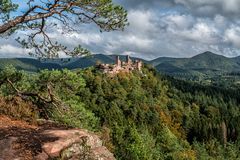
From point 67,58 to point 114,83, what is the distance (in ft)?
495

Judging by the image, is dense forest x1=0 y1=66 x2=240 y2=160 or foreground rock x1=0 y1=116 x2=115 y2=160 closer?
foreground rock x1=0 y1=116 x2=115 y2=160

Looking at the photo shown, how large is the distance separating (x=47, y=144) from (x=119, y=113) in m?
126

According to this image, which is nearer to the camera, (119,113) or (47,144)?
(47,144)

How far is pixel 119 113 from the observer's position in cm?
14425

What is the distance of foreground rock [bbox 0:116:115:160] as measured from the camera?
1790 centimetres

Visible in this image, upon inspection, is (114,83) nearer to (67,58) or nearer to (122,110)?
(122,110)

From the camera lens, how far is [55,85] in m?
24.1

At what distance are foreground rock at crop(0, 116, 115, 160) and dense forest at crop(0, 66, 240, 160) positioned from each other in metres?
2.99

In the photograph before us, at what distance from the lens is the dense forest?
79.9 feet

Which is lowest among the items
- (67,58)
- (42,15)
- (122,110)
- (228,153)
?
(228,153)

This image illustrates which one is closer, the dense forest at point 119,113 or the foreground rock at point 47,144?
the foreground rock at point 47,144

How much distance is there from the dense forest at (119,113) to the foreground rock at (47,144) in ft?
9.80

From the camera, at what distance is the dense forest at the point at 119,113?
24344 millimetres

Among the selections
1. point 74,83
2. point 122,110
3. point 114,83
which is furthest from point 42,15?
point 114,83
